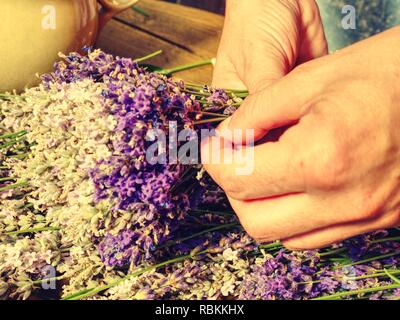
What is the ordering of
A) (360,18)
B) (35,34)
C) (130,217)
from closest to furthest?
1. (130,217)
2. (35,34)
3. (360,18)

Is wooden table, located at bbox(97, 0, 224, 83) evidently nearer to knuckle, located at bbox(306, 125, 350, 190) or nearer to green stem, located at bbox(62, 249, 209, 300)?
green stem, located at bbox(62, 249, 209, 300)

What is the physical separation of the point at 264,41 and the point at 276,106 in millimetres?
291

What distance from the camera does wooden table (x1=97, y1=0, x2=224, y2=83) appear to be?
Answer: 1161 mm

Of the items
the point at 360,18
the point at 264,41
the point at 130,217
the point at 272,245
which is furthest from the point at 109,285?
the point at 360,18

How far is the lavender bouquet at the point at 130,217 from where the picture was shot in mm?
606

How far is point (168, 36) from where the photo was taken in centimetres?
124

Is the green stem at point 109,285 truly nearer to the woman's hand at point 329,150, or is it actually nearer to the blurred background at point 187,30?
the woman's hand at point 329,150

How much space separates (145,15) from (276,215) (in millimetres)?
851

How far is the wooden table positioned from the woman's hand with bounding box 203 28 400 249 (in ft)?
1.80

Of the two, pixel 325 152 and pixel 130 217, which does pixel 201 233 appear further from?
pixel 325 152

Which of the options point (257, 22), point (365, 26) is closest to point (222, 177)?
point (257, 22)

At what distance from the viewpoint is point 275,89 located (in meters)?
0.57

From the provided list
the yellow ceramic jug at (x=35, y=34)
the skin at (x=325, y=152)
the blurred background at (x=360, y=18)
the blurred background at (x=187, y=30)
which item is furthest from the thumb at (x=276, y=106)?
the blurred background at (x=360, y=18)

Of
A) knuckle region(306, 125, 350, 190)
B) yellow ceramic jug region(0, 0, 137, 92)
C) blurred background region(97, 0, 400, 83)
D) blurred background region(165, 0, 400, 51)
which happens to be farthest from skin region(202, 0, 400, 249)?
blurred background region(165, 0, 400, 51)
